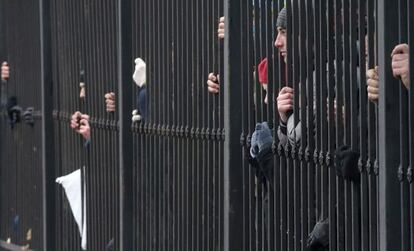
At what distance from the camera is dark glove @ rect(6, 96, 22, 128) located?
13758mm

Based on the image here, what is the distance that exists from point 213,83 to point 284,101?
120cm

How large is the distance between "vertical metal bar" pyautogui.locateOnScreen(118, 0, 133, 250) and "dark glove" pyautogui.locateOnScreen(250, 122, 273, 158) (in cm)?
228

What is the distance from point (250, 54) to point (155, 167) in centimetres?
178

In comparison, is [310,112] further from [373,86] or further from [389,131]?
[389,131]

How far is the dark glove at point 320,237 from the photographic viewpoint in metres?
6.65

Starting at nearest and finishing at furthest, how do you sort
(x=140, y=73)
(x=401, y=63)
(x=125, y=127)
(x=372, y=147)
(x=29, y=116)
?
(x=401, y=63)
(x=372, y=147)
(x=140, y=73)
(x=125, y=127)
(x=29, y=116)

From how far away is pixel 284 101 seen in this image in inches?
283

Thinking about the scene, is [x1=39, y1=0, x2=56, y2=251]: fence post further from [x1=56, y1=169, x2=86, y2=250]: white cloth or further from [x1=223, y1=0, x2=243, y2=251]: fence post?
[x1=223, y1=0, x2=243, y2=251]: fence post

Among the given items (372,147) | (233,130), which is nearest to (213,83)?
(233,130)

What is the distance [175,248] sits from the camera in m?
9.05

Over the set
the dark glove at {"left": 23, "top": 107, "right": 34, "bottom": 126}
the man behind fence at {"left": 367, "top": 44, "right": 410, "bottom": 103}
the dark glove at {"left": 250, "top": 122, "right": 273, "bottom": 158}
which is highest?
the man behind fence at {"left": 367, "top": 44, "right": 410, "bottom": 103}

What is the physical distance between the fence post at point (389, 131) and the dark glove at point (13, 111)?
27.3 ft

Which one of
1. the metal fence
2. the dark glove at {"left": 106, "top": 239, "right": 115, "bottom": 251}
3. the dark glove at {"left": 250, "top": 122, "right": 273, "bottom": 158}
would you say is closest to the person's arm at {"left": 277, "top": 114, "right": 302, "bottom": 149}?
the metal fence

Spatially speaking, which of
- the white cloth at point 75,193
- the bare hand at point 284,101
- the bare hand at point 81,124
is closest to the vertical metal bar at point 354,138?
the bare hand at point 284,101
